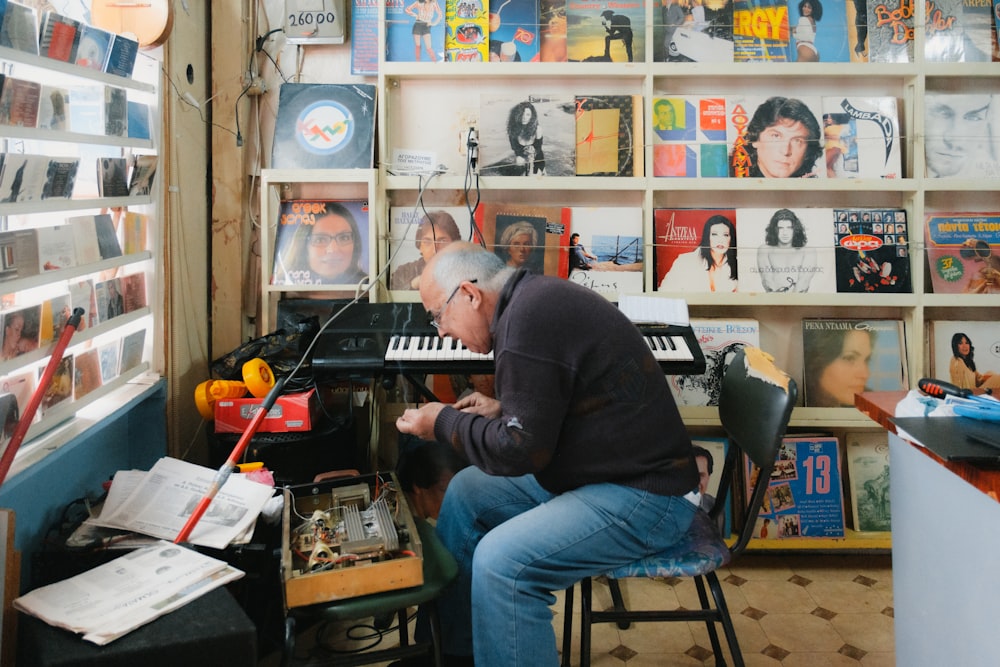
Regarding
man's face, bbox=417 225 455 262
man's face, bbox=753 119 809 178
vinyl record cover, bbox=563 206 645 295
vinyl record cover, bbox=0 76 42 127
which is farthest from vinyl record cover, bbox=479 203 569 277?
vinyl record cover, bbox=0 76 42 127

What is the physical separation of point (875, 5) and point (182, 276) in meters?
2.71

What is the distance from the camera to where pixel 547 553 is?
172 centimetres

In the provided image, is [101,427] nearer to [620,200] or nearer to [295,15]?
[295,15]

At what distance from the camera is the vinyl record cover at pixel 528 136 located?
3.12 m

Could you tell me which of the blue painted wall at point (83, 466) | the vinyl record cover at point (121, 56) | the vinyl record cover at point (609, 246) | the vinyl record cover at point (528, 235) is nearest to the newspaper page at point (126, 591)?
the blue painted wall at point (83, 466)

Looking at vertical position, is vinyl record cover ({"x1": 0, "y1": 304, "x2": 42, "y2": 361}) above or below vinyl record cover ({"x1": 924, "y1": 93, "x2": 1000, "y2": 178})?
below

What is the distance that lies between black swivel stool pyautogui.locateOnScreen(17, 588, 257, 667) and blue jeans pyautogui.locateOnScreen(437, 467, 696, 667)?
0.48 metres

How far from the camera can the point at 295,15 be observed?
122 inches

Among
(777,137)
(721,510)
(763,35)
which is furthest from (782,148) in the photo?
(721,510)

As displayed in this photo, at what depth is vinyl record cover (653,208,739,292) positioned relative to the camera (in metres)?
3.10

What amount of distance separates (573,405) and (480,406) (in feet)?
1.00

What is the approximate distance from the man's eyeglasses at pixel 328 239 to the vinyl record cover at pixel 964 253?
7.18 feet

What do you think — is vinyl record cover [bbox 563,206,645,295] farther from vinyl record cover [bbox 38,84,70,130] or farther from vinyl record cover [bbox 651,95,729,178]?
vinyl record cover [bbox 38,84,70,130]

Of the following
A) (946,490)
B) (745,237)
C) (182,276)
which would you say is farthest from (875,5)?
(182,276)
